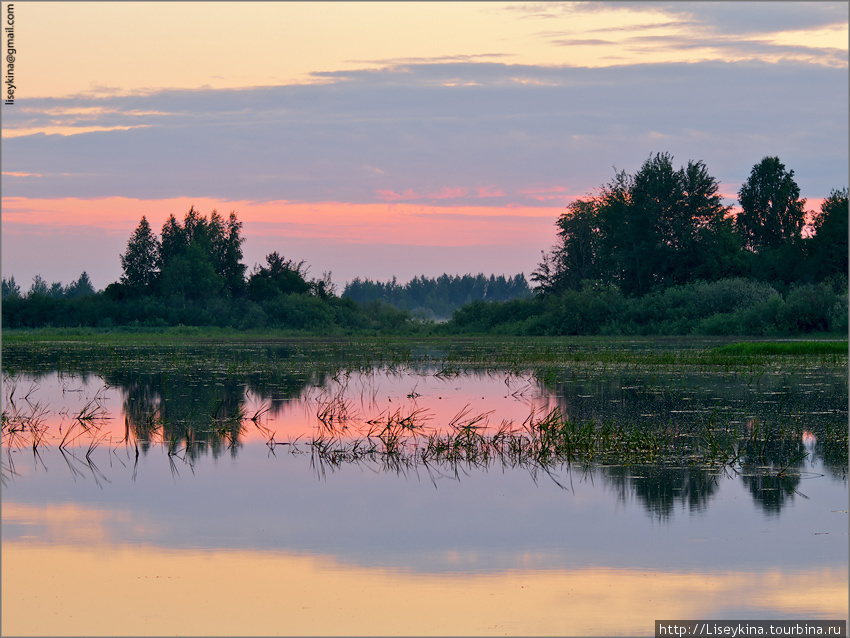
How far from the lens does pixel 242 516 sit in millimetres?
9500

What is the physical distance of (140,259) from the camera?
257 feet

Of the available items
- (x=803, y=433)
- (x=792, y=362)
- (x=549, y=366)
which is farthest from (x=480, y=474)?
(x=792, y=362)

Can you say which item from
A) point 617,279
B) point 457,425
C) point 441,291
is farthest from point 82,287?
point 457,425

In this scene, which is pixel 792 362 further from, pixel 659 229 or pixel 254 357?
pixel 659 229

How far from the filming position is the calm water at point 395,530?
680 cm

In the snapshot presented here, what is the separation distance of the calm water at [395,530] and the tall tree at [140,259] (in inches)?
2501

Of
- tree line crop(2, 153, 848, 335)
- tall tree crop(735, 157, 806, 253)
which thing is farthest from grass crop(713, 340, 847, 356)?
tall tree crop(735, 157, 806, 253)

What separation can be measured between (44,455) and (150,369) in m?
15.7

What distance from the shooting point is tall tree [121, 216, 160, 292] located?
255 ft

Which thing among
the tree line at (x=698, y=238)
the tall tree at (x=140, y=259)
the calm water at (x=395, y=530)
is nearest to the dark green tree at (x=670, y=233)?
the tree line at (x=698, y=238)

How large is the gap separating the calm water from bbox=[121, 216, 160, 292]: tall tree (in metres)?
63.5

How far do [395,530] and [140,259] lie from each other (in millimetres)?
73473

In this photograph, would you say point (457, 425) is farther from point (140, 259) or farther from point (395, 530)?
point (140, 259)

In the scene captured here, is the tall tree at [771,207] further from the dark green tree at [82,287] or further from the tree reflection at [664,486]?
the dark green tree at [82,287]
